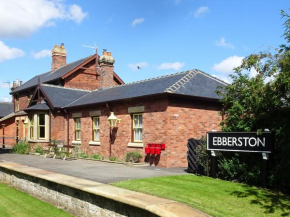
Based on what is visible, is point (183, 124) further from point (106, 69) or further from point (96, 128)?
point (106, 69)

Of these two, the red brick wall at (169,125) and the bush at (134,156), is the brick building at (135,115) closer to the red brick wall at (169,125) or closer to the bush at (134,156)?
the red brick wall at (169,125)

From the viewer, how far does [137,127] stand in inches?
635

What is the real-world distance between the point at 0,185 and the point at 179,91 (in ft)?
27.9

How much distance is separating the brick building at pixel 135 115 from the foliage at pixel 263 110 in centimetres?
418

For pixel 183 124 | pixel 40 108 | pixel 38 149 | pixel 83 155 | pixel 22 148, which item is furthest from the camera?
pixel 22 148

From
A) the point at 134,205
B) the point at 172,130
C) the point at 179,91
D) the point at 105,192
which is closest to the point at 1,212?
the point at 105,192

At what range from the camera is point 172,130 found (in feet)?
47.2

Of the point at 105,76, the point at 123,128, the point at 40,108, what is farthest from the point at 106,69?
the point at 123,128

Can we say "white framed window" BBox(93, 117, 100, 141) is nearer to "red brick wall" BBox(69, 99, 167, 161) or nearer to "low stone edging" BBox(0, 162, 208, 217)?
"red brick wall" BBox(69, 99, 167, 161)

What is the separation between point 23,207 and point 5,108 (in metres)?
34.8

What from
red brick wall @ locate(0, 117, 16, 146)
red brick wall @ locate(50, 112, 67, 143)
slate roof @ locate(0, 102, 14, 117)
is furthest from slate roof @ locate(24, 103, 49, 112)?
slate roof @ locate(0, 102, 14, 117)

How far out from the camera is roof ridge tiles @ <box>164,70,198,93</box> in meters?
14.4

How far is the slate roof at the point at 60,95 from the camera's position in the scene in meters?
22.6

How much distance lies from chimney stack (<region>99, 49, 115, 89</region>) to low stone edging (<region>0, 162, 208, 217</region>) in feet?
42.3
